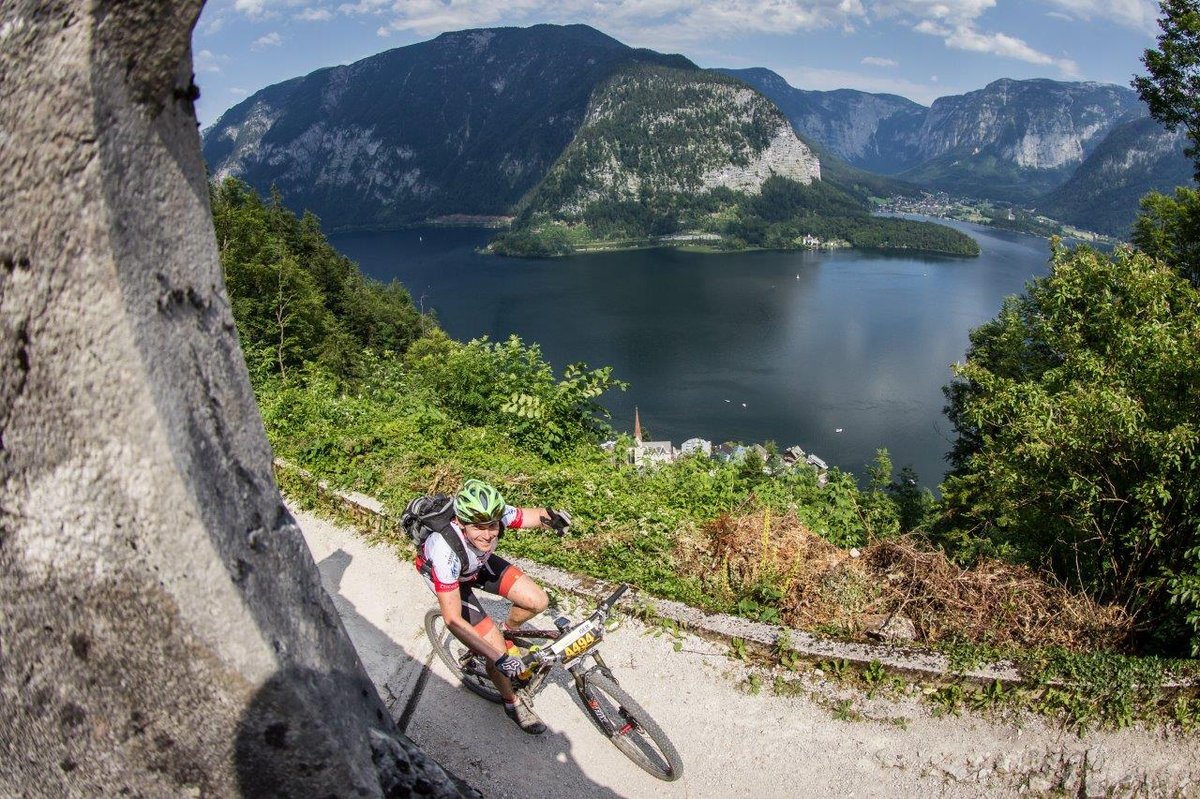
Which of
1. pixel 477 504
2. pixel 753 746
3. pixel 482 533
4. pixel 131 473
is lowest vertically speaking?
pixel 753 746

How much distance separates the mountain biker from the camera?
4.13 metres

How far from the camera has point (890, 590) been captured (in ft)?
19.5

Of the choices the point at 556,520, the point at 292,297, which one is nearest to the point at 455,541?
the point at 556,520

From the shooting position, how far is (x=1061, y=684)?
491 centimetres

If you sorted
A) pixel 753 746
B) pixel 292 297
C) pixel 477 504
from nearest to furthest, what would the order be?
1. pixel 477 504
2. pixel 753 746
3. pixel 292 297

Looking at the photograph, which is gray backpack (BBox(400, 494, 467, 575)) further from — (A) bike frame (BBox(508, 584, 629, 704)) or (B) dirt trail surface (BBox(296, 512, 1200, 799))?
(B) dirt trail surface (BBox(296, 512, 1200, 799))

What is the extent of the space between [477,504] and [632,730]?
186cm

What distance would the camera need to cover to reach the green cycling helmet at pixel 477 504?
13.5 ft

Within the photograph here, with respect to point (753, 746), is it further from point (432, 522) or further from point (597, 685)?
point (432, 522)

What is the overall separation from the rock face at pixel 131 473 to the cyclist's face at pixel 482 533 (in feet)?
6.00

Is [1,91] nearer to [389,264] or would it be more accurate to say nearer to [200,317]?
[200,317]

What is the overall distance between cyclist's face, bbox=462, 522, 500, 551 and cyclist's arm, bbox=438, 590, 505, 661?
1.01 feet

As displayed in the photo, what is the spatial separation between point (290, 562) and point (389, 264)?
148912mm

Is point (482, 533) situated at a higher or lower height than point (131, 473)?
lower
